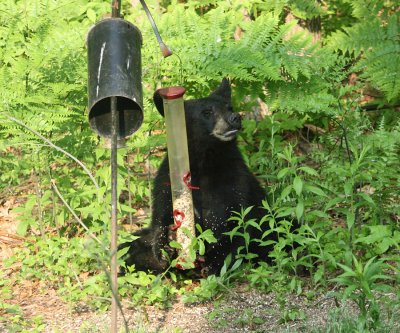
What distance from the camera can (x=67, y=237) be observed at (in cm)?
696

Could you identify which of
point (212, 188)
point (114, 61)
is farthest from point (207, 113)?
point (114, 61)

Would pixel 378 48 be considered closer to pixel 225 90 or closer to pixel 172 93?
pixel 225 90

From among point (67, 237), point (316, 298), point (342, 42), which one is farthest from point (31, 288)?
point (342, 42)

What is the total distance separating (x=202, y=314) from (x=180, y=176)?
3.76 feet

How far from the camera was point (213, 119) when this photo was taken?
6.55m

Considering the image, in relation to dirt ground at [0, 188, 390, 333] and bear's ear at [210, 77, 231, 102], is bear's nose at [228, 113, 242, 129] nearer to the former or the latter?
bear's ear at [210, 77, 231, 102]

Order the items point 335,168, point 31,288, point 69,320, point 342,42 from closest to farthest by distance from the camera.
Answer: point 69,320 → point 335,168 → point 31,288 → point 342,42

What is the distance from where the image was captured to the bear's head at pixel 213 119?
6.45 meters

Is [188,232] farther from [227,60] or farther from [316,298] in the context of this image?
[227,60]

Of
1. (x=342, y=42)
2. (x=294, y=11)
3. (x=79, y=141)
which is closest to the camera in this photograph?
(x=79, y=141)

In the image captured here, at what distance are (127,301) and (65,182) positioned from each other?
6.21 feet

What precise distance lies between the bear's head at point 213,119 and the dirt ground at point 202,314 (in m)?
1.43

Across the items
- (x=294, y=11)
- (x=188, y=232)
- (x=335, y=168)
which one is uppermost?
(x=294, y=11)

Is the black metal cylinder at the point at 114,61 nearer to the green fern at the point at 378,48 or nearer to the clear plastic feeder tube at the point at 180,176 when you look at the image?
the clear plastic feeder tube at the point at 180,176
